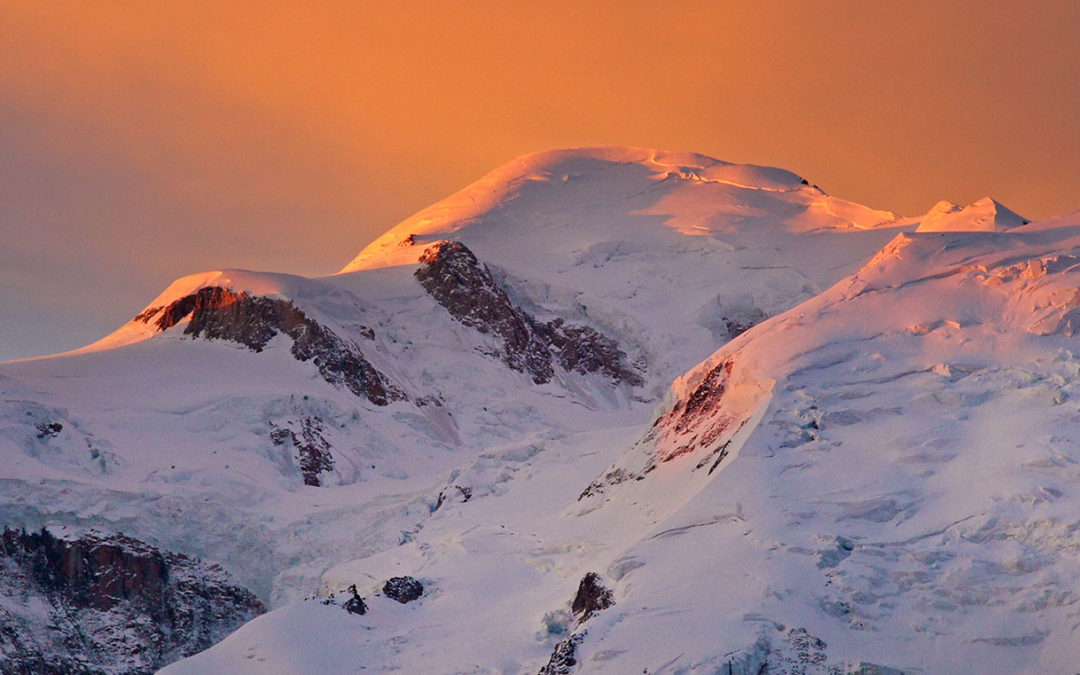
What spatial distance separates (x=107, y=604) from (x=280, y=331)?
74.9 ft

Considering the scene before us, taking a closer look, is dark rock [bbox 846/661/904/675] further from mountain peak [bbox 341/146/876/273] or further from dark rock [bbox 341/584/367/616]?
mountain peak [bbox 341/146/876/273]

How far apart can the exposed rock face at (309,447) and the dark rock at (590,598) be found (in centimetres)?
2740

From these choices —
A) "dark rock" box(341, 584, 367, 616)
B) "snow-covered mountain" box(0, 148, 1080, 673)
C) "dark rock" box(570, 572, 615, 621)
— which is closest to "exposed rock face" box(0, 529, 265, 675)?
"snow-covered mountain" box(0, 148, 1080, 673)

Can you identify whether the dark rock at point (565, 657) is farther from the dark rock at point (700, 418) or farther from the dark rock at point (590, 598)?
the dark rock at point (700, 418)

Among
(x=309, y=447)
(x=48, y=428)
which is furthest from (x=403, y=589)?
(x=48, y=428)

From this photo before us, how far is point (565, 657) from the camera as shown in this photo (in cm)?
2927

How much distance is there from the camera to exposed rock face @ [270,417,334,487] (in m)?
59.7

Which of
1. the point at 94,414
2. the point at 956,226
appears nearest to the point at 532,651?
the point at 94,414

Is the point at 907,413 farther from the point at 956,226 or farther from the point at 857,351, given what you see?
the point at 956,226

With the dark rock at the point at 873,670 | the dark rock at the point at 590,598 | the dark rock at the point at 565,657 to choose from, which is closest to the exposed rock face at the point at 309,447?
the dark rock at the point at 590,598

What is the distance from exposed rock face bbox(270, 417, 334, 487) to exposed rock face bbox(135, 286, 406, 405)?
501 centimetres

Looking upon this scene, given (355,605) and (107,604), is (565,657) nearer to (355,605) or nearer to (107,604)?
(355,605)

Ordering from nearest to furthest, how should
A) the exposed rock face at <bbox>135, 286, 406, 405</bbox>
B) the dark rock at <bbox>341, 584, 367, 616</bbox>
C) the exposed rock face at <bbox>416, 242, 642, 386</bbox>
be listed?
the dark rock at <bbox>341, 584, 367, 616</bbox> < the exposed rock face at <bbox>135, 286, 406, 405</bbox> < the exposed rock face at <bbox>416, 242, 642, 386</bbox>

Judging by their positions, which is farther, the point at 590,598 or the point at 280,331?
the point at 280,331
